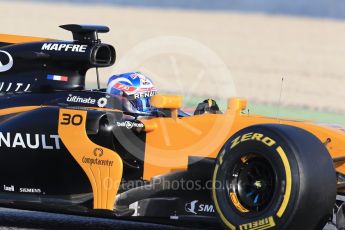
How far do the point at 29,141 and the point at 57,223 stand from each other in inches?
44.7

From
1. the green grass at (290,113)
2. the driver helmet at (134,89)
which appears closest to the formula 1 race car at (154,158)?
the driver helmet at (134,89)

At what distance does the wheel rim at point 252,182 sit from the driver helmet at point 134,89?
2038 mm

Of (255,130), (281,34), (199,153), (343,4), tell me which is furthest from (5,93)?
(343,4)

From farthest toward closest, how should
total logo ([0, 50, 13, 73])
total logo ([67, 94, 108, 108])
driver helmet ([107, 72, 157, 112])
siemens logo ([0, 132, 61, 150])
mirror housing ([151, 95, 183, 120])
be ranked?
total logo ([0, 50, 13, 73])
driver helmet ([107, 72, 157, 112])
total logo ([67, 94, 108, 108])
siemens logo ([0, 132, 61, 150])
mirror housing ([151, 95, 183, 120])

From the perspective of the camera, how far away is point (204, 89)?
20.2m

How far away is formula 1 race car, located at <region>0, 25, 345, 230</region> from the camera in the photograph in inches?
236

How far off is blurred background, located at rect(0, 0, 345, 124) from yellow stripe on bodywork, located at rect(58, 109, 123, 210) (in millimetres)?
1015

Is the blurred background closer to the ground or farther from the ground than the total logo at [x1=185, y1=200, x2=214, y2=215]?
farther from the ground

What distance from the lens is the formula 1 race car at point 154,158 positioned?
19.6ft

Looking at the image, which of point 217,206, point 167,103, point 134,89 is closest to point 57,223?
point 134,89

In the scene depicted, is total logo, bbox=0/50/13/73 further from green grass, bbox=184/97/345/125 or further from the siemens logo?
green grass, bbox=184/97/345/125

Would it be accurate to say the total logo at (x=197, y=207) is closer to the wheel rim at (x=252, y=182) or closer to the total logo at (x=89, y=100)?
the wheel rim at (x=252, y=182)

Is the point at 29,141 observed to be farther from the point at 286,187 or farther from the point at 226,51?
the point at 226,51

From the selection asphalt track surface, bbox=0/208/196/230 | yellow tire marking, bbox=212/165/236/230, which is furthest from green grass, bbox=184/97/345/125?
yellow tire marking, bbox=212/165/236/230
